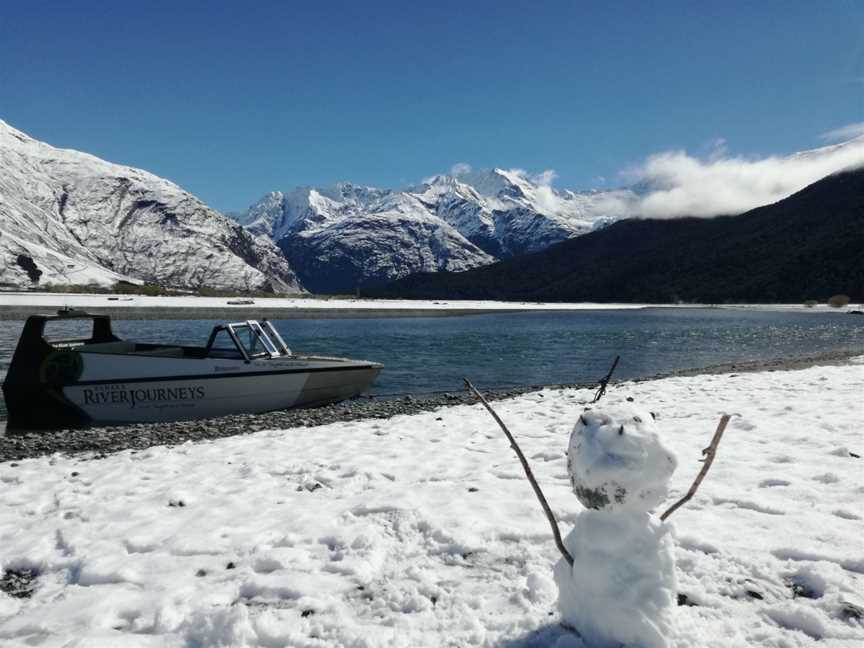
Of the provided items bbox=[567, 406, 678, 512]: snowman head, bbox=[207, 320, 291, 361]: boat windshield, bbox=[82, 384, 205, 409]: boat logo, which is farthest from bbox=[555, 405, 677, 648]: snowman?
bbox=[82, 384, 205, 409]: boat logo

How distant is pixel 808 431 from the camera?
30.5ft

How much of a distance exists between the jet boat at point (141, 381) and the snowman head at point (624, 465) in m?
13.2

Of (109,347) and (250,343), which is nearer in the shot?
(109,347)

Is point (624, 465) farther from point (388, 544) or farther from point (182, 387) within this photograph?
point (182, 387)

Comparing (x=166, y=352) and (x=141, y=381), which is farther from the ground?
(x=166, y=352)

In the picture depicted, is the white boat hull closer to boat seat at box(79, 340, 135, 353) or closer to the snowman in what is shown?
boat seat at box(79, 340, 135, 353)

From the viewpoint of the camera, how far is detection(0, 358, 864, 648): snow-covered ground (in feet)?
13.1

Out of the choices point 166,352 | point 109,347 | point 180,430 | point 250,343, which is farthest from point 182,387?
point 109,347

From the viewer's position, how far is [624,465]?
318 cm

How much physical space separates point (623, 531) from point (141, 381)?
1461cm

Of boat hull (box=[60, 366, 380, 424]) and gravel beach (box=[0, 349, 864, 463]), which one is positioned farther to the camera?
boat hull (box=[60, 366, 380, 424])

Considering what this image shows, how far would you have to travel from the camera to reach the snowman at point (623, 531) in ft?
10.5

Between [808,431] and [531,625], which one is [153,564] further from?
[808,431]

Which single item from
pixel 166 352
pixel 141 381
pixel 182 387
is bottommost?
pixel 182 387
